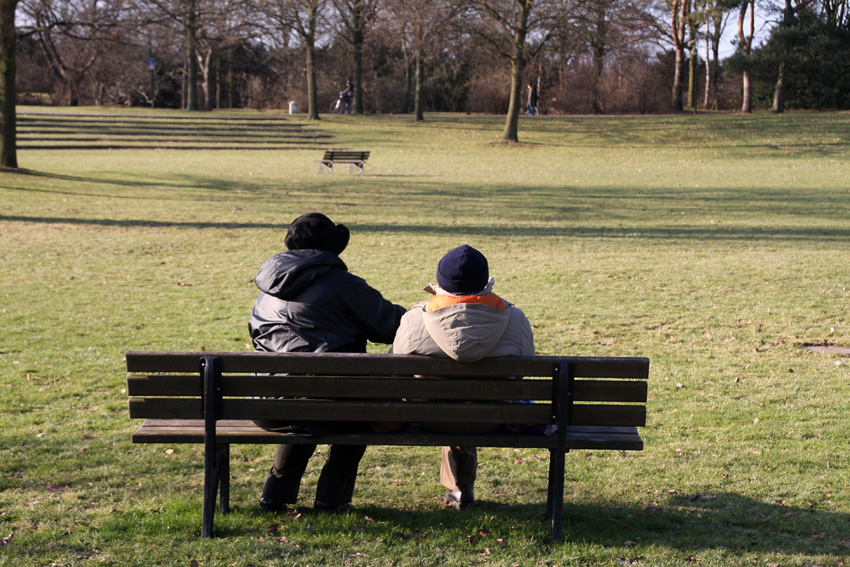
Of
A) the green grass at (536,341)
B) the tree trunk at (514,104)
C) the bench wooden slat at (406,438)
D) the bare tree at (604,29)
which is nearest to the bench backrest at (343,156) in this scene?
the green grass at (536,341)

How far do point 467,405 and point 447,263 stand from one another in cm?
61

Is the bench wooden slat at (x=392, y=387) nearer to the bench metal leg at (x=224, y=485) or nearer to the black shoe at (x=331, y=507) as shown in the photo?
the bench metal leg at (x=224, y=485)

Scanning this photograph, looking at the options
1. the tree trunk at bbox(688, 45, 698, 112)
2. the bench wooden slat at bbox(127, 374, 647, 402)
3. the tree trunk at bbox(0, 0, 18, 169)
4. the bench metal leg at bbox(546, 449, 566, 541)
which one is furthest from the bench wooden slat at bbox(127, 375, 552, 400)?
the tree trunk at bbox(688, 45, 698, 112)

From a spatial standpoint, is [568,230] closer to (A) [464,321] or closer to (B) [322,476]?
(B) [322,476]

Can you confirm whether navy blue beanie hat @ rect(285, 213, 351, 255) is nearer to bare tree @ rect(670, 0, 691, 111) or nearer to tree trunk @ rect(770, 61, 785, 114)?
tree trunk @ rect(770, 61, 785, 114)

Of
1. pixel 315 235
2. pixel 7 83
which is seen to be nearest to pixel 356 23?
pixel 7 83

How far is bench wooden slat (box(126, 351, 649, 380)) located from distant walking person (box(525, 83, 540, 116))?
45.9m

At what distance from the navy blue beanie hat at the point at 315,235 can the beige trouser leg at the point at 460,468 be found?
3.68ft

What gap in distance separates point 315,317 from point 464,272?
0.79 meters

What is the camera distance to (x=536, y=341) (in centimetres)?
730

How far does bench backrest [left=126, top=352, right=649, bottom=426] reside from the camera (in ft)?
11.0

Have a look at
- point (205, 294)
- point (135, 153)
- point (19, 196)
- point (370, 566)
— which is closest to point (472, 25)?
point (135, 153)

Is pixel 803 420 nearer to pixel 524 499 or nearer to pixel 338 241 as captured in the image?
pixel 524 499

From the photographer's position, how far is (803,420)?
208 inches
